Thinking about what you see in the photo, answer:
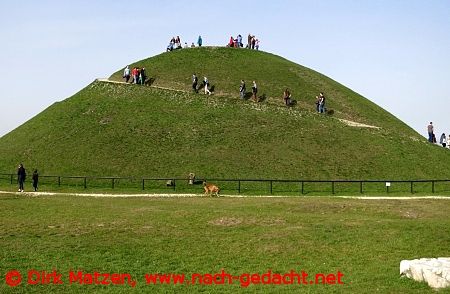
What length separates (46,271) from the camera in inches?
691

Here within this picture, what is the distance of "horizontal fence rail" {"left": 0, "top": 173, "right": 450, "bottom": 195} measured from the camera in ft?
135

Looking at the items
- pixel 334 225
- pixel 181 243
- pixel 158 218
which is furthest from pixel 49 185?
pixel 334 225

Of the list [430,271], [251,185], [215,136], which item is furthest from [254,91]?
[430,271]

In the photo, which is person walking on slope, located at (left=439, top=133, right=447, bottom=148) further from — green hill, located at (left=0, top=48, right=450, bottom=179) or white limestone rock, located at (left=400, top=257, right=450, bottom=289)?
white limestone rock, located at (left=400, top=257, right=450, bottom=289)

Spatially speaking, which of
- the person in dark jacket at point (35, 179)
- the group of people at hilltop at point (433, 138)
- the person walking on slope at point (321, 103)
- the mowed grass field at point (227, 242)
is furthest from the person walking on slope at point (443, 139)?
the person in dark jacket at point (35, 179)

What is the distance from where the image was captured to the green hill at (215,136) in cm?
4575

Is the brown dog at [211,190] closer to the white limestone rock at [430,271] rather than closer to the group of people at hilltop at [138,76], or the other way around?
the white limestone rock at [430,271]

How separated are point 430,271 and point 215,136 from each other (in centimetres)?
3636

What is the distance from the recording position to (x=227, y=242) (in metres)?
20.8

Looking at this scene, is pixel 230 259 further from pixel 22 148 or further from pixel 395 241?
pixel 22 148

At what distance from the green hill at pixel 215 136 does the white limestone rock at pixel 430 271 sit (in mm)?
28484

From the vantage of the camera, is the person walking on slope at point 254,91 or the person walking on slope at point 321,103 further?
the person walking on slope at point 321,103

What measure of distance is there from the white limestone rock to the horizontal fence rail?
80.7 ft

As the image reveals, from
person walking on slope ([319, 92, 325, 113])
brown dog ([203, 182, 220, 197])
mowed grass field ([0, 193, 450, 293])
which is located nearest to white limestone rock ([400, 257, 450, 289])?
mowed grass field ([0, 193, 450, 293])
